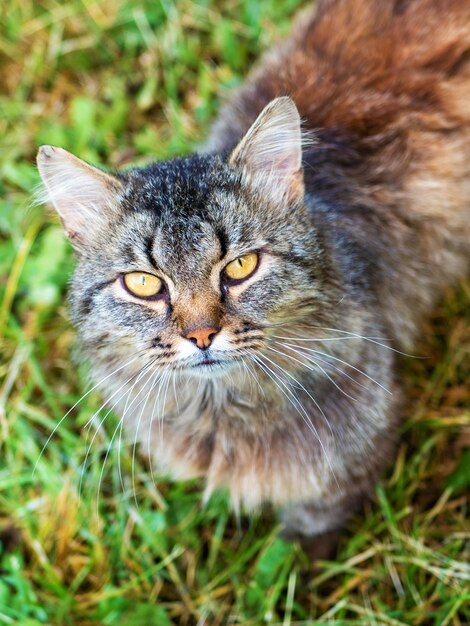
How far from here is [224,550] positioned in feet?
6.81

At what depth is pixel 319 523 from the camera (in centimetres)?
189

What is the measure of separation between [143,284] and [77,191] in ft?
0.91

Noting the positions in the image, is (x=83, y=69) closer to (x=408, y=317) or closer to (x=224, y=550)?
(x=408, y=317)

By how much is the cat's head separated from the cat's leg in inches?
24.4

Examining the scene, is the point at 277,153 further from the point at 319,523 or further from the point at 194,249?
the point at 319,523

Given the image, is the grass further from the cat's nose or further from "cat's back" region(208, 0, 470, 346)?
the cat's nose

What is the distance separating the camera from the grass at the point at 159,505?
1.96 m

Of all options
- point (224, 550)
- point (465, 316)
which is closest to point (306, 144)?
point (465, 316)

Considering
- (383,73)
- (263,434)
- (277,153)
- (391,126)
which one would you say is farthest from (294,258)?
(383,73)

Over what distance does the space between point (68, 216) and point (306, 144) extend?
0.59 m

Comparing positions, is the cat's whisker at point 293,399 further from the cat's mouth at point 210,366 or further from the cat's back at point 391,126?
the cat's back at point 391,126

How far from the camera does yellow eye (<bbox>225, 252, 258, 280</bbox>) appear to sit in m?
1.40

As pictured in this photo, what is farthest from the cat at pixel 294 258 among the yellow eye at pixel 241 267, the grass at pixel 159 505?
the grass at pixel 159 505

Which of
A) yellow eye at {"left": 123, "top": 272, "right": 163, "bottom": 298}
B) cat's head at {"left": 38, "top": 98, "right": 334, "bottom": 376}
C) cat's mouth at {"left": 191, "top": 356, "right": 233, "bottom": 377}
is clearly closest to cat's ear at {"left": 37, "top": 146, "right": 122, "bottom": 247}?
cat's head at {"left": 38, "top": 98, "right": 334, "bottom": 376}
